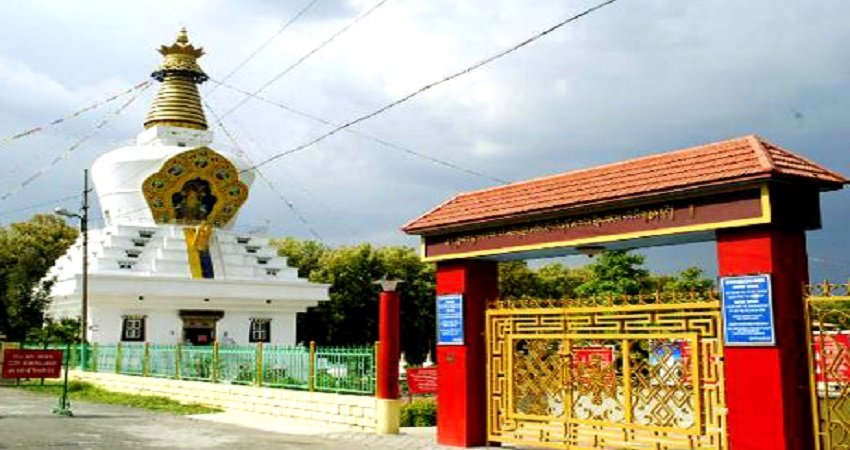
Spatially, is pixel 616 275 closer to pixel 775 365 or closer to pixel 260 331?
Answer: pixel 260 331

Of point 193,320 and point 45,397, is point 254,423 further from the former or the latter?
point 193,320

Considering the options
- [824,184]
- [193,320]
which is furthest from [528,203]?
[193,320]

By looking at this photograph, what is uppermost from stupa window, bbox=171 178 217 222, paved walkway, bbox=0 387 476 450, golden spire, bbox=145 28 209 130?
golden spire, bbox=145 28 209 130

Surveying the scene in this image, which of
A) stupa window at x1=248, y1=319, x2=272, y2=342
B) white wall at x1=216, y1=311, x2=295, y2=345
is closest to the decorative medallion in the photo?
white wall at x1=216, y1=311, x2=295, y2=345

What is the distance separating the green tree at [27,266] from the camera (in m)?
37.4

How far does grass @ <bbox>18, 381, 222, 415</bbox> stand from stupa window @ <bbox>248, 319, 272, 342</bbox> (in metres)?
12.2

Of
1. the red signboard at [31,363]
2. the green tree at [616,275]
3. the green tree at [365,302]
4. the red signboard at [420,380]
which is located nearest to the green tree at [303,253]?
the green tree at [365,302]

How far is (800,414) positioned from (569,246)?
11.9 feet

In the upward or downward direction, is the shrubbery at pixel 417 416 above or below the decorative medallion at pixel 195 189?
below

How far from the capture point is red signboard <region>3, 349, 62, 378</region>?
24594mm

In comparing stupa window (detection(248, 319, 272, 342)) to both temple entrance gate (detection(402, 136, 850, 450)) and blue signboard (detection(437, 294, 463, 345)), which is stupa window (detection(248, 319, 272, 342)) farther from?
blue signboard (detection(437, 294, 463, 345))

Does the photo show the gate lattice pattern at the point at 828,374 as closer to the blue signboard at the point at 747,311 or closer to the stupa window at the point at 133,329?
the blue signboard at the point at 747,311

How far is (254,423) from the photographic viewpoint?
17.1m

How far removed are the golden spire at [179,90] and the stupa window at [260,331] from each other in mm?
10982
